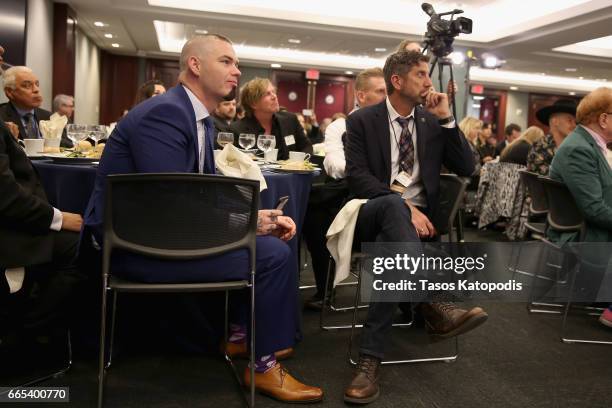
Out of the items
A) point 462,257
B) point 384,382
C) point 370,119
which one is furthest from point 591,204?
point 384,382

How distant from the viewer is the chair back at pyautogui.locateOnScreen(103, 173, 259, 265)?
5.16ft

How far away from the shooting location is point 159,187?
1573 mm

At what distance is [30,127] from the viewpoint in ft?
13.6

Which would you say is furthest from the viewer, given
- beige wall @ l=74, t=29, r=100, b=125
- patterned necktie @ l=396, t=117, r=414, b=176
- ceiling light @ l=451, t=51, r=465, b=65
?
beige wall @ l=74, t=29, r=100, b=125

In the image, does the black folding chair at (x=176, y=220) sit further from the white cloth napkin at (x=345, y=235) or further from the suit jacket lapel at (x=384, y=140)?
the suit jacket lapel at (x=384, y=140)

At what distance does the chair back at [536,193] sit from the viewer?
11.0 feet

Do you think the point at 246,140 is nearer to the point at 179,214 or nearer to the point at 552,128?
the point at 179,214

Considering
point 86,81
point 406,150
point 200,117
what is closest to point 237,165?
point 200,117

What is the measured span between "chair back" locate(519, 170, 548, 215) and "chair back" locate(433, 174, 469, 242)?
990 mm

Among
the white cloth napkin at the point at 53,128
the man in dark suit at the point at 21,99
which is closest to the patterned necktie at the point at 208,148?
the white cloth napkin at the point at 53,128

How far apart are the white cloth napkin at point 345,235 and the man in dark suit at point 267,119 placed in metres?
1.41

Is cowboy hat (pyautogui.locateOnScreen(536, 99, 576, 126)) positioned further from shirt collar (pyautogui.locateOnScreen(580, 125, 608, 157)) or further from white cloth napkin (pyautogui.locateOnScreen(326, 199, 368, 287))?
white cloth napkin (pyautogui.locateOnScreen(326, 199, 368, 287))

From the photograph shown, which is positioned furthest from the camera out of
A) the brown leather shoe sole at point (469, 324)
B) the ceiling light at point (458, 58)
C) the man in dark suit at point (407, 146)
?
the ceiling light at point (458, 58)

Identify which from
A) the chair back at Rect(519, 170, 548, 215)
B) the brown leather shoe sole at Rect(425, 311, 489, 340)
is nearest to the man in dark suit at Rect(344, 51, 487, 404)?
the brown leather shoe sole at Rect(425, 311, 489, 340)
